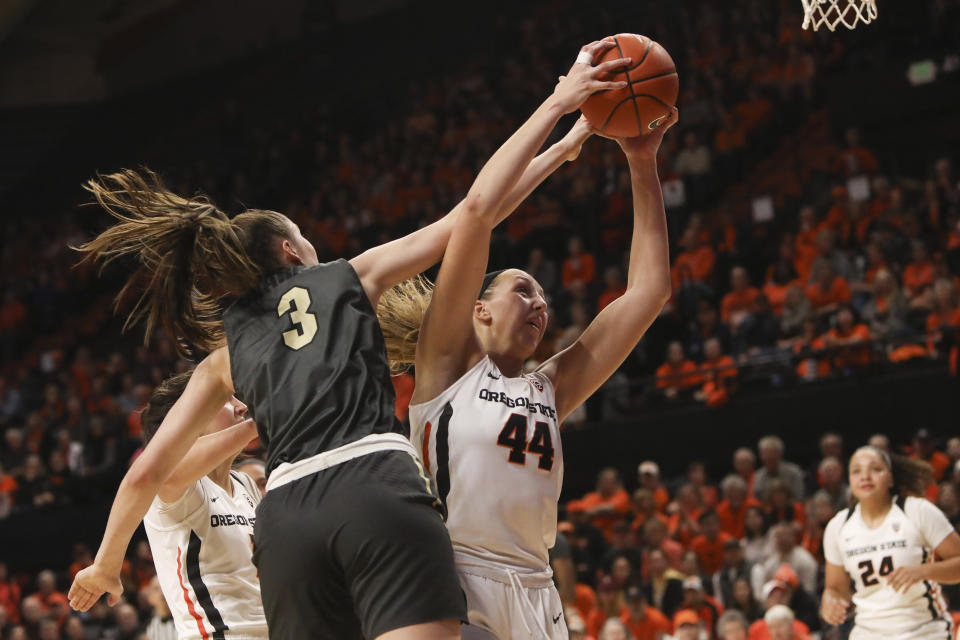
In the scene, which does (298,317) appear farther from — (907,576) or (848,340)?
(848,340)

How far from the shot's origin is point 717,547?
30.3ft

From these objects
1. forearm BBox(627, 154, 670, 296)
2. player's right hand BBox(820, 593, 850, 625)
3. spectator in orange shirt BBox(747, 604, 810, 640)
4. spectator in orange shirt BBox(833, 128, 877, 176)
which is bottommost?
spectator in orange shirt BBox(747, 604, 810, 640)

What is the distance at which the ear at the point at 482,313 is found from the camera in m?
3.74

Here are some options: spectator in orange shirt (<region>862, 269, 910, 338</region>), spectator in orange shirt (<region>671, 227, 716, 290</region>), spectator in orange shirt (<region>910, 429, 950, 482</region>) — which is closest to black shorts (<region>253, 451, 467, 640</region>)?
spectator in orange shirt (<region>910, 429, 950, 482</region>)

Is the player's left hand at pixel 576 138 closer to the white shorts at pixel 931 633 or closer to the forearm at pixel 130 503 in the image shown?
the forearm at pixel 130 503

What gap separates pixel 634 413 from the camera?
11297 millimetres

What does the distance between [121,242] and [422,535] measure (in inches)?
46.0

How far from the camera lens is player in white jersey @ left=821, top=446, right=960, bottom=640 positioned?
5953 millimetres

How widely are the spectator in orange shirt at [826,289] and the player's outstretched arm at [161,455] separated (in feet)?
27.1

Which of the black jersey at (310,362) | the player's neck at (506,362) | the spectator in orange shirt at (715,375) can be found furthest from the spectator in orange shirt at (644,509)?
the black jersey at (310,362)

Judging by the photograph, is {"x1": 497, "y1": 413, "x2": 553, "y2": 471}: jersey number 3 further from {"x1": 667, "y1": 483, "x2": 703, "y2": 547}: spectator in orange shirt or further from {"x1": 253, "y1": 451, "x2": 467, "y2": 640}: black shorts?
{"x1": 667, "y1": 483, "x2": 703, "y2": 547}: spectator in orange shirt

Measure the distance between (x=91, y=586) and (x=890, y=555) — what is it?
409 centimetres

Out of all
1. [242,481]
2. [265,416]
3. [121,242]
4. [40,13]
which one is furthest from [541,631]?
[40,13]

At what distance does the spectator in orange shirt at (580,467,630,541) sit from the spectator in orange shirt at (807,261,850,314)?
7.58ft
